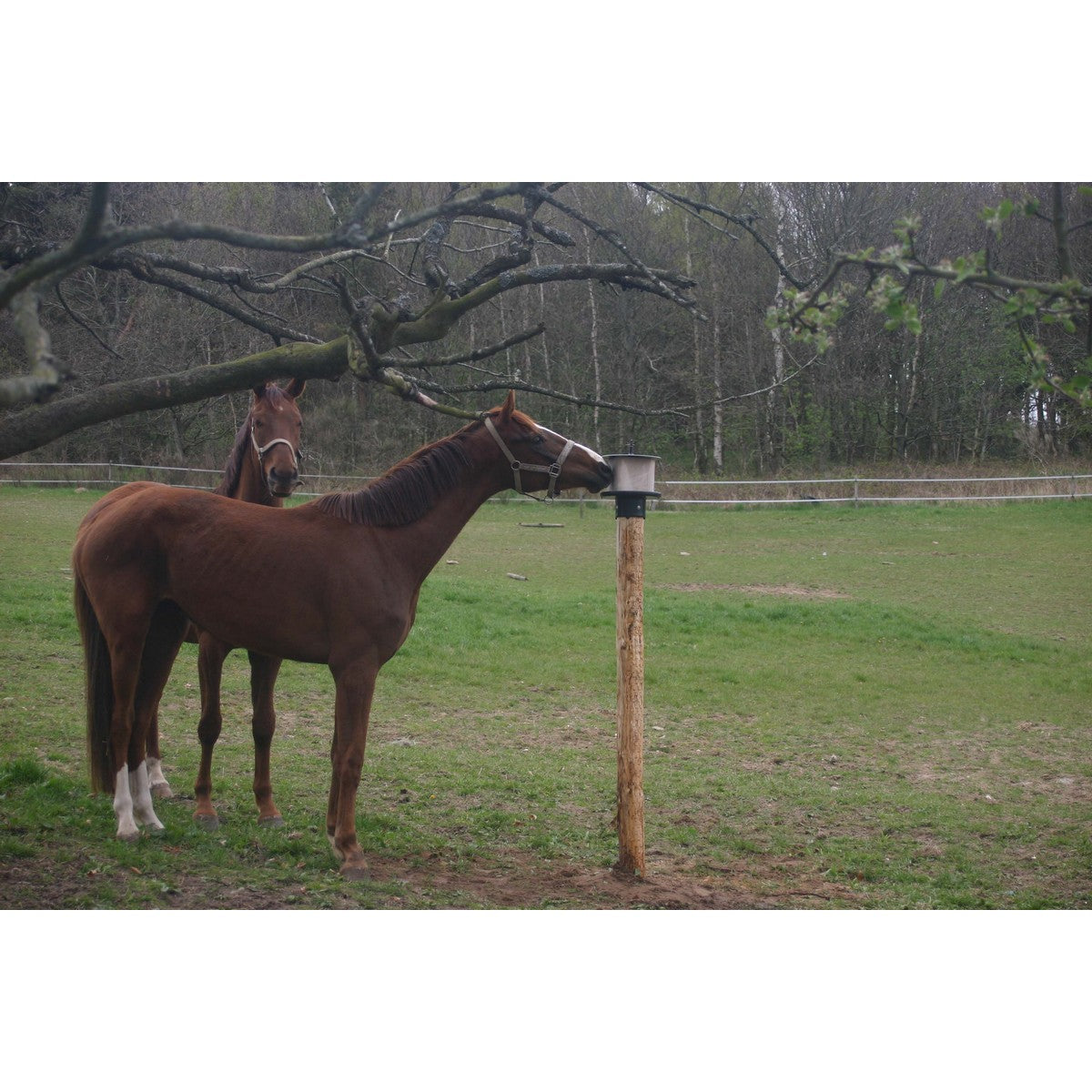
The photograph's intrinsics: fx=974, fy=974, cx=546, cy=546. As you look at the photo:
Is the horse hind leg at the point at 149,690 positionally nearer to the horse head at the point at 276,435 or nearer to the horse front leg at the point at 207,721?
the horse front leg at the point at 207,721

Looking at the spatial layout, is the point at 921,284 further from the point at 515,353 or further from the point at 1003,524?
the point at 1003,524

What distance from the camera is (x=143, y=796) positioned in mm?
4062

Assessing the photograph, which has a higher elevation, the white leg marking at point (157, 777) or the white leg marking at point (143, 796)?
the white leg marking at point (143, 796)

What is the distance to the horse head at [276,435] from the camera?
4176 mm

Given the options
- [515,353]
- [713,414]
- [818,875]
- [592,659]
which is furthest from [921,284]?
[818,875]

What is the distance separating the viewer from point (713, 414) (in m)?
10.7

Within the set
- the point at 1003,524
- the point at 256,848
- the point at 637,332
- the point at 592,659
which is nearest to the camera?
the point at 256,848

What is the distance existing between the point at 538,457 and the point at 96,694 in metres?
2.17

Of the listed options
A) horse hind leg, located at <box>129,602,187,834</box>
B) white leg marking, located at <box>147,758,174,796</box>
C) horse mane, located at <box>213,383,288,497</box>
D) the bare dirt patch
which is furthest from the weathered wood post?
the bare dirt patch

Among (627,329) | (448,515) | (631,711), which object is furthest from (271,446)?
(627,329)

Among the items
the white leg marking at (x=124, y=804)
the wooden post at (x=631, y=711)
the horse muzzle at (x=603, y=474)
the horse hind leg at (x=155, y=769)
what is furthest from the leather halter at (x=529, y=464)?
the horse hind leg at (x=155, y=769)

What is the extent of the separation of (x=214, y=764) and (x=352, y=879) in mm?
1914

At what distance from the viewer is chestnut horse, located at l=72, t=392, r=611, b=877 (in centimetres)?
383

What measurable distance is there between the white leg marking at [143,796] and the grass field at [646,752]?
0.38 feet
